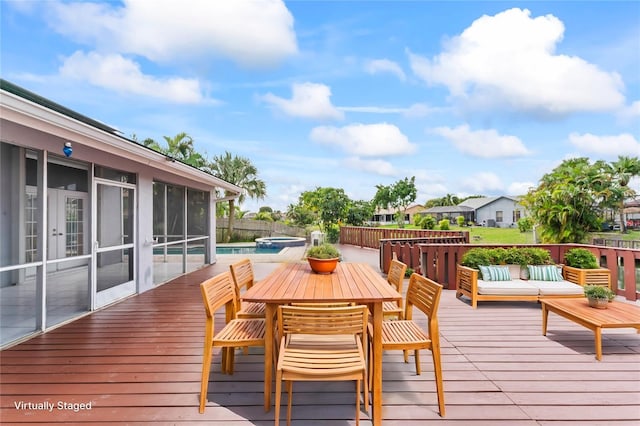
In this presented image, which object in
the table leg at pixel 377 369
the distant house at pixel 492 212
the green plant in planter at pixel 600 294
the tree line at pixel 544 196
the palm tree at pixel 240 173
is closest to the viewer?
the table leg at pixel 377 369

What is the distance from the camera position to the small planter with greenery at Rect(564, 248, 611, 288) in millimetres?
4832

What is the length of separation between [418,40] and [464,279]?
7095mm

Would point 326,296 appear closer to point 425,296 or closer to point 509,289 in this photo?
point 425,296

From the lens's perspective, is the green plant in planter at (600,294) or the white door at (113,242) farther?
the white door at (113,242)

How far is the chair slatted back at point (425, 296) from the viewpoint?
2207 millimetres

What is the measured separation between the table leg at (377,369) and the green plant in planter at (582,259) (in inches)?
180

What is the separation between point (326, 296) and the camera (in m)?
2.29

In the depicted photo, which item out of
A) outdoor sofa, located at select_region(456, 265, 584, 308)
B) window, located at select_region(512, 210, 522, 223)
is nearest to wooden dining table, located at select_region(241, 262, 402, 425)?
outdoor sofa, located at select_region(456, 265, 584, 308)

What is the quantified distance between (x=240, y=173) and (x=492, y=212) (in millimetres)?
32172

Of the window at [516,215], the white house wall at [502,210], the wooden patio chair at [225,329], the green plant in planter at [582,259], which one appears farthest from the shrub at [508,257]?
the window at [516,215]

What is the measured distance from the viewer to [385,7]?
6492mm

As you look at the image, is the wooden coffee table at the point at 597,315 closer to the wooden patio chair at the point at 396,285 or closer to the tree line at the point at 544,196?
the wooden patio chair at the point at 396,285

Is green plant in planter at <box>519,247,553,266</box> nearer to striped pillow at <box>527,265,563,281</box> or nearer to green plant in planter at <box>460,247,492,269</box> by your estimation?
striped pillow at <box>527,265,563,281</box>

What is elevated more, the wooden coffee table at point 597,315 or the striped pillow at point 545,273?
the striped pillow at point 545,273
